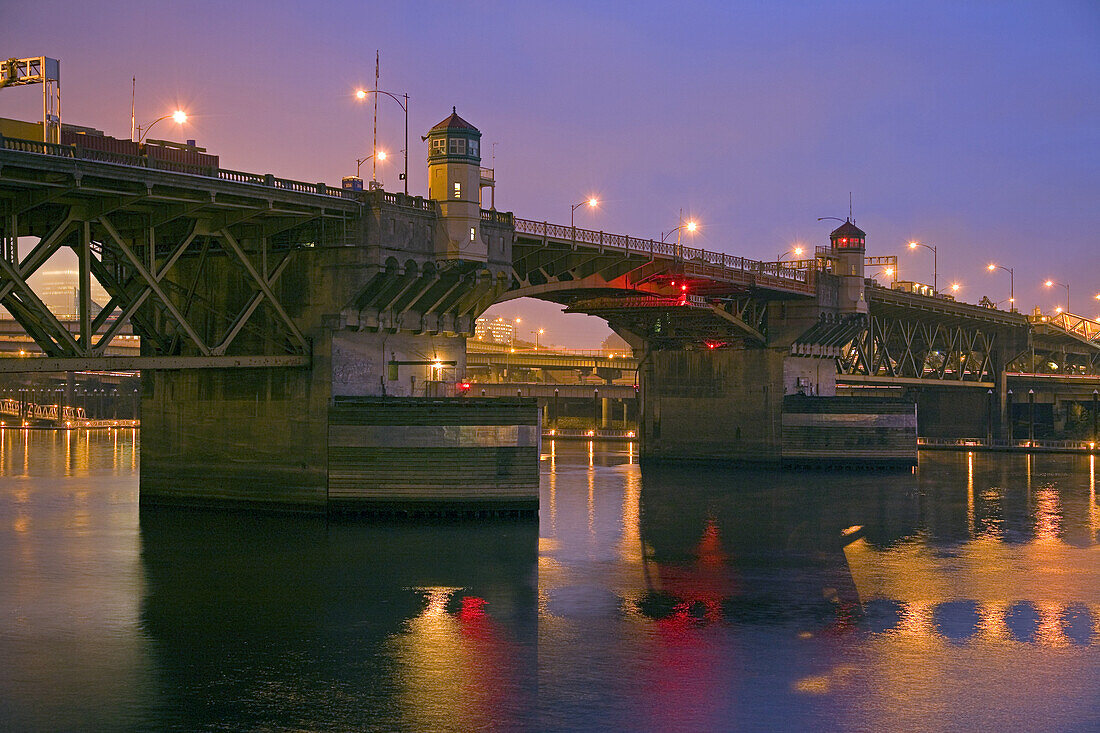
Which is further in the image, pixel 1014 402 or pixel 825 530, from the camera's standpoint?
pixel 1014 402

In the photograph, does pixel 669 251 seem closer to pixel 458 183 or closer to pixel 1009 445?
pixel 458 183

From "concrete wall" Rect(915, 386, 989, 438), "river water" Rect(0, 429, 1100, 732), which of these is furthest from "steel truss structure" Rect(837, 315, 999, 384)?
"river water" Rect(0, 429, 1100, 732)

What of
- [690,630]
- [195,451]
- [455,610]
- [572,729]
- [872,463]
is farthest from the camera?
[872,463]

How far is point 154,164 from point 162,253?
13994 mm

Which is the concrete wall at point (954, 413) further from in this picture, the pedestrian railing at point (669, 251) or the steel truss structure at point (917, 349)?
the pedestrian railing at point (669, 251)

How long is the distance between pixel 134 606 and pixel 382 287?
24.3 meters

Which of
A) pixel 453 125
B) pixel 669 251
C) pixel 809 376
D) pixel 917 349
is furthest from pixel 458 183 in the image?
pixel 917 349

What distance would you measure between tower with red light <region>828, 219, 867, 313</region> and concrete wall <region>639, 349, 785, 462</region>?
7.77 metres

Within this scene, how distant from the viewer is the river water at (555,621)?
88.2ft

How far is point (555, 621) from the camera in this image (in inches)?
1438

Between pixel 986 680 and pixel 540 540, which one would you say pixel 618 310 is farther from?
pixel 986 680

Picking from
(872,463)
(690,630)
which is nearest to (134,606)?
(690,630)

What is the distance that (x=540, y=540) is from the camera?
53.9 m

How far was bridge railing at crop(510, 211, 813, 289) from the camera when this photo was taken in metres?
71.6
